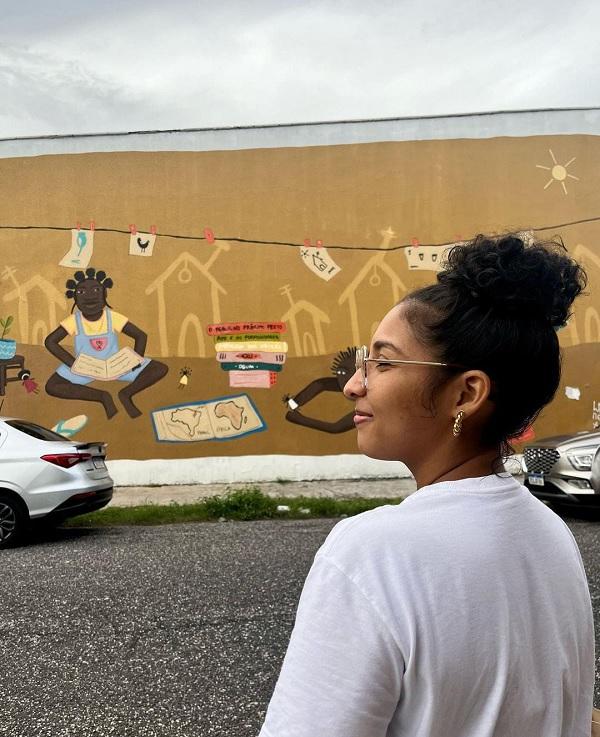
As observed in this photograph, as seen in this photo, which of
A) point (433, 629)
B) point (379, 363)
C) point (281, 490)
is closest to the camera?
point (433, 629)

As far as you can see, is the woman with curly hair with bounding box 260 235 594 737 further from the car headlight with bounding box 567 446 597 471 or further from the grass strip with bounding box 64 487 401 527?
the grass strip with bounding box 64 487 401 527

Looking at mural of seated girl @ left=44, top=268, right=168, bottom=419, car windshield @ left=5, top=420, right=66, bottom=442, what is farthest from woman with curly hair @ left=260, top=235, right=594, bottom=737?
mural of seated girl @ left=44, top=268, right=168, bottom=419

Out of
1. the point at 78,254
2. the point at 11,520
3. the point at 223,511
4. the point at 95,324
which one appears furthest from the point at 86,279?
the point at 11,520

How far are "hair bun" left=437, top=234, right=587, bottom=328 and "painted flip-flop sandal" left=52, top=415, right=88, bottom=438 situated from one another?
43.8 ft

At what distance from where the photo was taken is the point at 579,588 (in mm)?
1180

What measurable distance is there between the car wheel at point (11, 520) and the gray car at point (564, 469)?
6218mm

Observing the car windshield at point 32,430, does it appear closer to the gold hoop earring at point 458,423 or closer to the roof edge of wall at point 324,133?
the roof edge of wall at point 324,133

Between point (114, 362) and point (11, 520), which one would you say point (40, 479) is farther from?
point (114, 362)

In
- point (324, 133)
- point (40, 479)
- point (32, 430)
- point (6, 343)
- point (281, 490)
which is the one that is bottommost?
point (281, 490)

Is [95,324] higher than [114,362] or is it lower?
higher

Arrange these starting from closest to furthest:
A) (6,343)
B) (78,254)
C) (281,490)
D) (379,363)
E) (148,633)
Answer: (379,363) → (148,633) → (281,490) → (6,343) → (78,254)

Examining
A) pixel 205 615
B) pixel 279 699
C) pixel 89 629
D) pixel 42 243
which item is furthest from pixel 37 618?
pixel 42 243

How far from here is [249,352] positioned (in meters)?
13.9

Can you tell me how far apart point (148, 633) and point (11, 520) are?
421 centimetres
